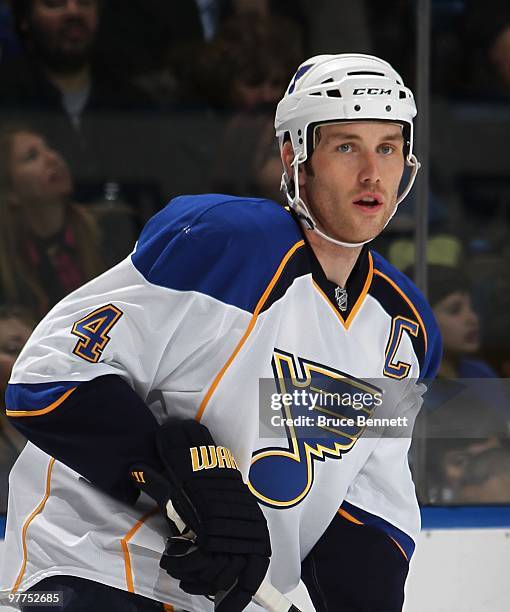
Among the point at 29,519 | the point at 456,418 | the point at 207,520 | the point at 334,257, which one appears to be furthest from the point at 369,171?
the point at 456,418

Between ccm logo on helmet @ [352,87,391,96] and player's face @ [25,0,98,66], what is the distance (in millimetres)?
1230

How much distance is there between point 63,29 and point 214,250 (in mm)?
1371

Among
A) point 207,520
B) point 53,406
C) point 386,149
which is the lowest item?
point 207,520

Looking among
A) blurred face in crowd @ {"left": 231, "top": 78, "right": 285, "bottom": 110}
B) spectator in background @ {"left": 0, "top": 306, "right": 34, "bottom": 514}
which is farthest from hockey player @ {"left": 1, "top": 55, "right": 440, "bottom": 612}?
blurred face in crowd @ {"left": 231, "top": 78, "right": 285, "bottom": 110}

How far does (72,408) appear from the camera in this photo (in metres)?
1.35

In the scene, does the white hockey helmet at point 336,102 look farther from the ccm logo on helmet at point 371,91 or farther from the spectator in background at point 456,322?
the spectator in background at point 456,322

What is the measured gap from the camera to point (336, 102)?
1467 mm

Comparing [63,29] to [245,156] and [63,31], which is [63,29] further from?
[245,156]

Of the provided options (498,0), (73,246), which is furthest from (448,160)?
(73,246)

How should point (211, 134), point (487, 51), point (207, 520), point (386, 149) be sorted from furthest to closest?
point (487, 51), point (211, 134), point (386, 149), point (207, 520)

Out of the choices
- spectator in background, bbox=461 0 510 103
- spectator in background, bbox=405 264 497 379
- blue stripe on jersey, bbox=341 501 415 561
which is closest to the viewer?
blue stripe on jersey, bbox=341 501 415 561

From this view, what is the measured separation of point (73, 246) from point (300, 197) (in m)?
1.05

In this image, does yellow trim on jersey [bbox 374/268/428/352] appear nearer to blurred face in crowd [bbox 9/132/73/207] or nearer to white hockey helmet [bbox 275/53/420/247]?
white hockey helmet [bbox 275/53/420/247]

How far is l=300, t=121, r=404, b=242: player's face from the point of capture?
57.6 inches
